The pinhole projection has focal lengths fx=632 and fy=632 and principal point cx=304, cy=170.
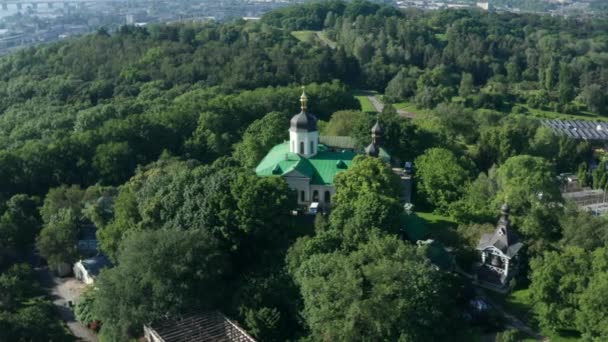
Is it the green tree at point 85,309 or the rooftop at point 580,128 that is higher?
the green tree at point 85,309

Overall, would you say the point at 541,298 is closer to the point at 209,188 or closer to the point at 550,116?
the point at 209,188

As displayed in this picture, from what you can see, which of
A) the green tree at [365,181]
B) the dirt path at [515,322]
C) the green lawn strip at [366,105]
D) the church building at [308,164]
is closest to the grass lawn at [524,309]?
the dirt path at [515,322]

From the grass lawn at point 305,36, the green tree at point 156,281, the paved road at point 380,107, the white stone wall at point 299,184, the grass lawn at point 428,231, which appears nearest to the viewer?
the green tree at point 156,281

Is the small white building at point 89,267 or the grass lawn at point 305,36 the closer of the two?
the small white building at point 89,267

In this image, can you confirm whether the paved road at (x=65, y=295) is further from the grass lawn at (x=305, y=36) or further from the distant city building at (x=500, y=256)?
the grass lawn at (x=305, y=36)

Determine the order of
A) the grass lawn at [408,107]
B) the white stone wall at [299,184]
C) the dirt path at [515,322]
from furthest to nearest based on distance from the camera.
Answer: the grass lawn at [408,107], the white stone wall at [299,184], the dirt path at [515,322]

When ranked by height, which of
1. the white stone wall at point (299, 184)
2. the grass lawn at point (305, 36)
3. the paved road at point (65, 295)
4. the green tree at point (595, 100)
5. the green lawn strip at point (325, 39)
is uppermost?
the white stone wall at point (299, 184)

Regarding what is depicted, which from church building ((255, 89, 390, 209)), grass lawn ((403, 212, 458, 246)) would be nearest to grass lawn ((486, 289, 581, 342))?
grass lawn ((403, 212, 458, 246))
